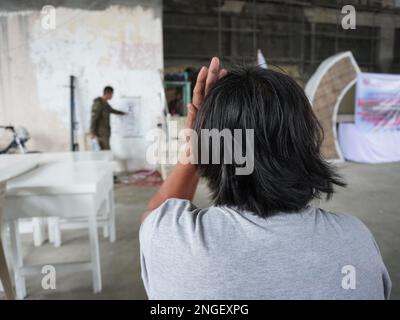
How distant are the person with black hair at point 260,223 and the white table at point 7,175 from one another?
1287 millimetres

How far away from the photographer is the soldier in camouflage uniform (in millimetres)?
4844

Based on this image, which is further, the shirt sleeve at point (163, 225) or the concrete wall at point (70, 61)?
the concrete wall at point (70, 61)

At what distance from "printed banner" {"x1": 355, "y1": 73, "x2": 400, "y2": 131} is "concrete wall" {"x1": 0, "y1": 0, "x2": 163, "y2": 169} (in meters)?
3.70

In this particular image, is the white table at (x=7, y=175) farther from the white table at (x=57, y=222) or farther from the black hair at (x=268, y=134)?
the black hair at (x=268, y=134)

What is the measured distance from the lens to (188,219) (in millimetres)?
550

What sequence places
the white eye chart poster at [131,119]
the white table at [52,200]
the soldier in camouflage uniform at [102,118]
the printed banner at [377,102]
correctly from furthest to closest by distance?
the printed banner at [377,102] → the white eye chart poster at [131,119] → the soldier in camouflage uniform at [102,118] → the white table at [52,200]

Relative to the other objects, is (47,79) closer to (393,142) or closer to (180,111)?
(180,111)

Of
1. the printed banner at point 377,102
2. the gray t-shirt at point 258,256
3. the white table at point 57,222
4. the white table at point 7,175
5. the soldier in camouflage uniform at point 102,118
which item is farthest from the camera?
the printed banner at point 377,102

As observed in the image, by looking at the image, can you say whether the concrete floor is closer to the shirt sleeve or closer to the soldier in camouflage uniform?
the shirt sleeve

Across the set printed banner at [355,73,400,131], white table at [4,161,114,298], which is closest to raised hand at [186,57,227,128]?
white table at [4,161,114,298]

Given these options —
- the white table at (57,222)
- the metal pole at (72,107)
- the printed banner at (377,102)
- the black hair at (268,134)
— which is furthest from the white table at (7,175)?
the printed banner at (377,102)

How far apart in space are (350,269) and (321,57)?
10.2m

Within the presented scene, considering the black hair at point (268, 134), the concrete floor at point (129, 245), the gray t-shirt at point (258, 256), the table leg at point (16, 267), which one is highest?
the black hair at point (268, 134)

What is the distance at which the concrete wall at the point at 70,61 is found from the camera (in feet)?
17.0
